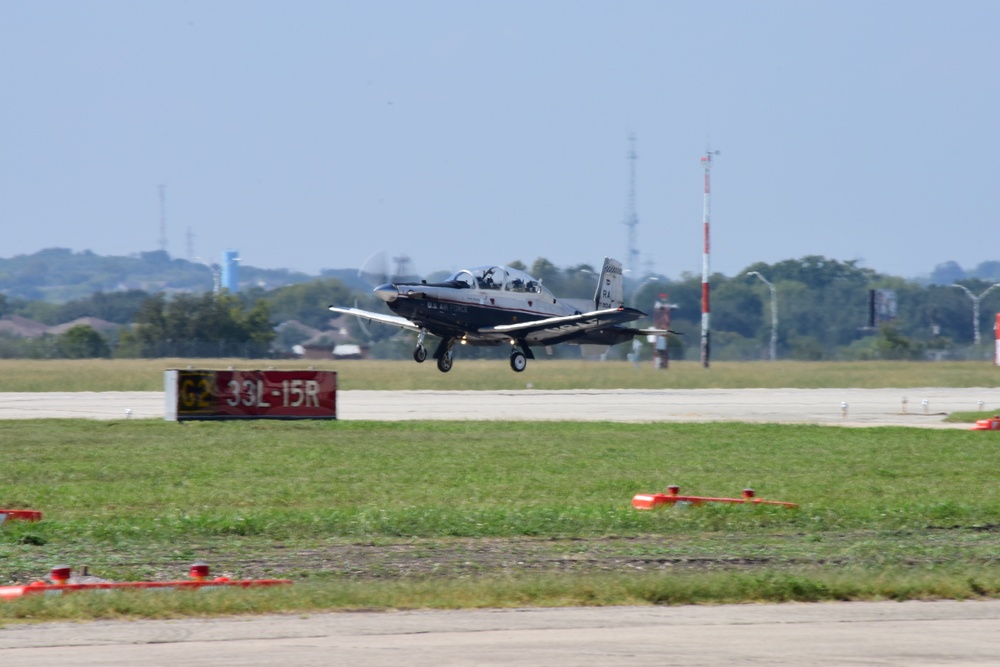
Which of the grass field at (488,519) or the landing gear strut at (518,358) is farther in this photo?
the landing gear strut at (518,358)

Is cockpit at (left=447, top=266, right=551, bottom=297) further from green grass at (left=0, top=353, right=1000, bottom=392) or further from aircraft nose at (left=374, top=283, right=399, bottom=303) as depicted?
green grass at (left=0, top=353, right=1000, bottom=392)

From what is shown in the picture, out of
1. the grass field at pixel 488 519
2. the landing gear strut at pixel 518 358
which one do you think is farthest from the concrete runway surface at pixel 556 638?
the landing gear strut at pixel 518 358

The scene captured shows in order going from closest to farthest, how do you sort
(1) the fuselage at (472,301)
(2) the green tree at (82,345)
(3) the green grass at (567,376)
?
(1) the fuselage at (472,301) → (3) the green grass at (567,376) → (2) the green tree at (82,345)

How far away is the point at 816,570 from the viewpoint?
11.4 meters

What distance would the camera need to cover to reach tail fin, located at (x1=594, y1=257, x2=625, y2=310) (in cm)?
4662

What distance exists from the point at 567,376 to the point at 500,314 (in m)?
9.15

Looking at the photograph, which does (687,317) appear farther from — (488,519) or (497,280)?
(488,519)

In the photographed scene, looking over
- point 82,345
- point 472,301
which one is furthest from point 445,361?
point 82,345

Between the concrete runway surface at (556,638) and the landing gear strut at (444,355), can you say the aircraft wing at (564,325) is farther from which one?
the concrete runway surface at (556,638)

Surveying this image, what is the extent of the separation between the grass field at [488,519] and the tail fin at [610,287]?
69.0 ft

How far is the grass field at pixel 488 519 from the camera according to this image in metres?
10.3

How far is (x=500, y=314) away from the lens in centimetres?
4144

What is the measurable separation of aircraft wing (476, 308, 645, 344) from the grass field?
55.0 ft

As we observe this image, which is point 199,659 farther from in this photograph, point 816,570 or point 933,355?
point 933,355
